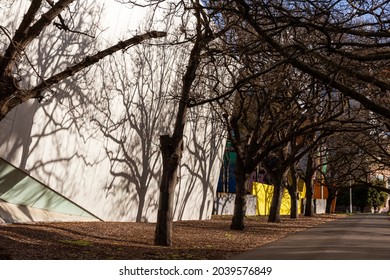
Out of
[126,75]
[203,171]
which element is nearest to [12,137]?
[126,75]

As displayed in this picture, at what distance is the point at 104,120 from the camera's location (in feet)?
60.0

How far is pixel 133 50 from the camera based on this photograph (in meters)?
19.8

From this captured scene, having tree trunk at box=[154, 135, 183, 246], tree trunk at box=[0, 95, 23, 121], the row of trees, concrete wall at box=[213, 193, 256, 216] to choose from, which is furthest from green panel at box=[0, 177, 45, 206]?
concrete wall at box=[213, 193, 256, 216]

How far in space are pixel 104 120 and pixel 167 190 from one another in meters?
6.65

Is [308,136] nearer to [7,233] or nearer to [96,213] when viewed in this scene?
[96,213]

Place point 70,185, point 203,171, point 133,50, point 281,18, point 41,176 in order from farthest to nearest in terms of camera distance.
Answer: point 203,171 → point 133,50 → point 70,185 → point 41,176 → point 281,18

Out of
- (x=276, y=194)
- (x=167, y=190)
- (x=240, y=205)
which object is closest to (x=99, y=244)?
(x=167, y=190)

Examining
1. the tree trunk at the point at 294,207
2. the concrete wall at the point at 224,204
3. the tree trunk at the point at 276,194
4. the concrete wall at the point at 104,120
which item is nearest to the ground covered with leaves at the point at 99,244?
the concrete wall at the point at 104,120

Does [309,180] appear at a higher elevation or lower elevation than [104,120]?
higher

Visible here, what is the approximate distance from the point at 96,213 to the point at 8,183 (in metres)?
4.57

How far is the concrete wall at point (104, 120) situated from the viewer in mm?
14875

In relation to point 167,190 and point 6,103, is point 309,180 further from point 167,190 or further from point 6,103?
point 6,103

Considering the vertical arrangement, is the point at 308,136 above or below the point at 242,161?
above

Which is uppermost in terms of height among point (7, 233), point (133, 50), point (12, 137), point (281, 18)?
point (133, 50)
